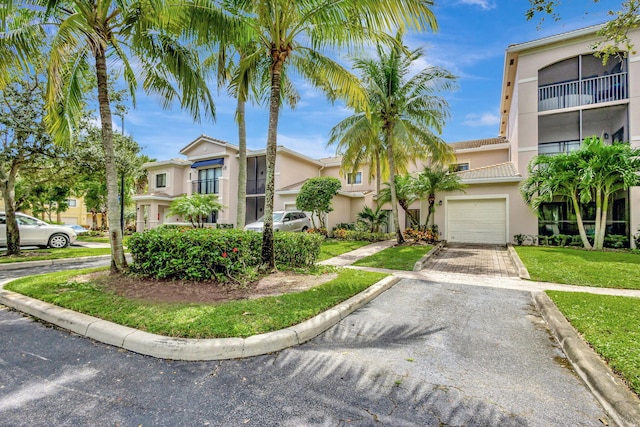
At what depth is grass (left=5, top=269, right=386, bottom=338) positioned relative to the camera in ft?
13.1

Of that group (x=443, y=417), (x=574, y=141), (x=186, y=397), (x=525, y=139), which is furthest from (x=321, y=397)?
(x=574, y=141)

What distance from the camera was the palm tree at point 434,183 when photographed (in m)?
15.1

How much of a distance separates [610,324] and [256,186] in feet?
73.4

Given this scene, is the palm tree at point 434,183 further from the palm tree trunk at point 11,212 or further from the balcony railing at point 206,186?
the palm tree trunk at point 11,212

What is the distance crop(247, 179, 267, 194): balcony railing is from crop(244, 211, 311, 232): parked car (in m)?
6.49

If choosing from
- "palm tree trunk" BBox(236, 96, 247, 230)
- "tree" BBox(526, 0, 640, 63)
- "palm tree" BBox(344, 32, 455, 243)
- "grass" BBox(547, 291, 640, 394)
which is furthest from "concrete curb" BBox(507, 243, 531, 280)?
"palm tree trunk" BBox(236, 96, 247, 230)

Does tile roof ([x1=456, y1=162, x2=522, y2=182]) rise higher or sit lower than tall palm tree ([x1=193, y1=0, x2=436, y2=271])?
lower

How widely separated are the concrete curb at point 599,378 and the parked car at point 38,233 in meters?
19.0

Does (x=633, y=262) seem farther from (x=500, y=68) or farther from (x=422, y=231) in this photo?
(x=500, y=68)

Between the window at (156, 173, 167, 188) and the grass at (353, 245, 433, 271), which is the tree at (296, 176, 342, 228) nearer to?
the grass at (353, 245, 433, 271)

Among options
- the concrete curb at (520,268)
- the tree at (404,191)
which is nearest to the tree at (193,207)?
the tree at (404,191)

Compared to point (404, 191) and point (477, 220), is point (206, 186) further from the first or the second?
point (477, 220)

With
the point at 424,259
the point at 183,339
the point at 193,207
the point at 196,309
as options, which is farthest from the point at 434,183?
the point at 183,339

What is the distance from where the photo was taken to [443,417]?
2494 mm
